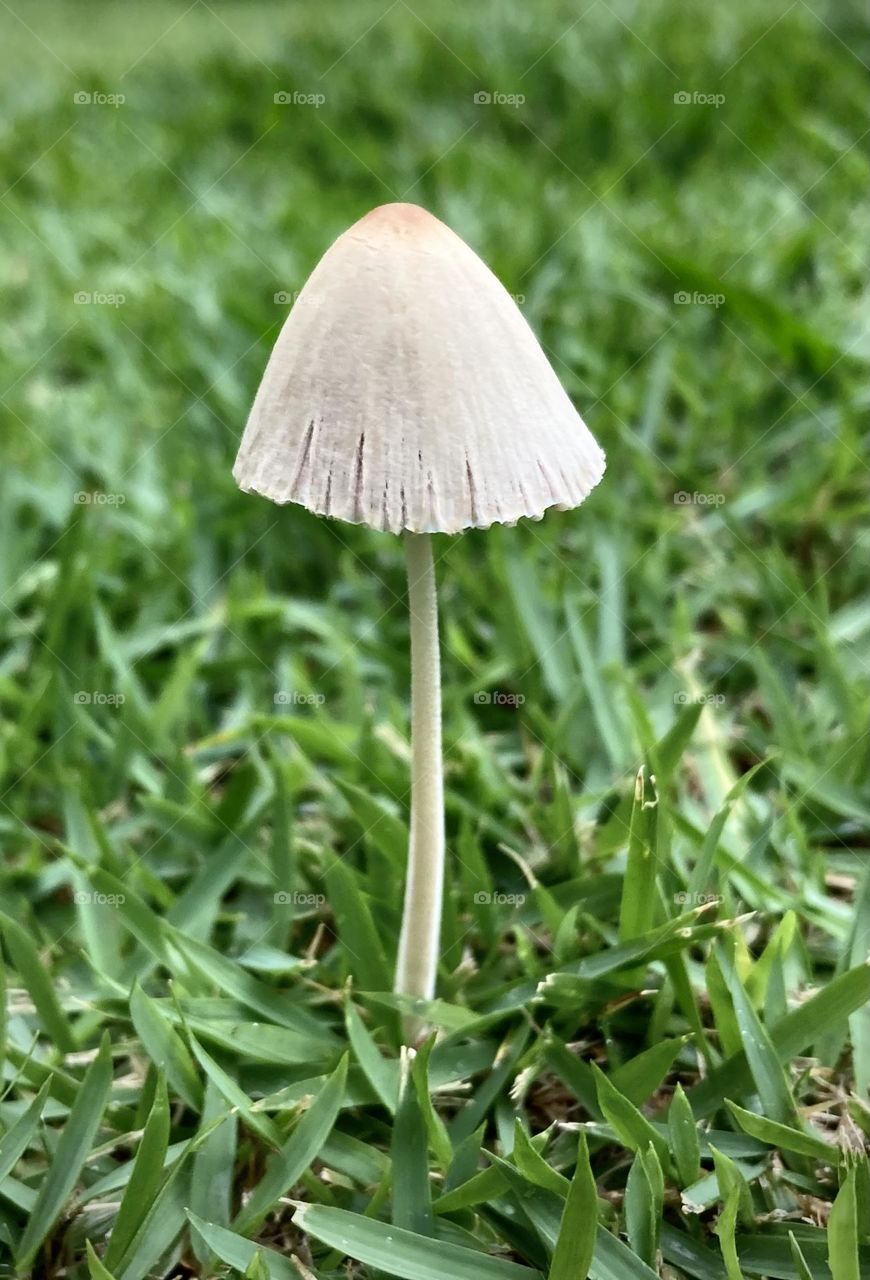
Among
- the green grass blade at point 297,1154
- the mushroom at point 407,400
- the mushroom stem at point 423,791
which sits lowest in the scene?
the green grass blade at point 297,1154

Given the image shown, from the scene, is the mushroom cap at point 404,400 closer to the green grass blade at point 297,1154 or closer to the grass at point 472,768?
the grass at point 472,768

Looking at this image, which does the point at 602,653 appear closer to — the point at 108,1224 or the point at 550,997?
the point at 550,997

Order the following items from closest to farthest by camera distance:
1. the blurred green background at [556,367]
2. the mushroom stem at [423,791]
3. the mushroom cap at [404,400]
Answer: the mushroom cap at [404,400] < the mushroom stem at [423,791] < the blurred green background at [556,367]

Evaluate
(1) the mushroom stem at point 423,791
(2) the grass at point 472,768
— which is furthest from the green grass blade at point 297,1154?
(1) the mushroom stem at point 423,791

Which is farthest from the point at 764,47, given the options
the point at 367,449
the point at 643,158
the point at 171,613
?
the point at 367,449

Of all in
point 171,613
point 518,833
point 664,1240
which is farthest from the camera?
point 171,613

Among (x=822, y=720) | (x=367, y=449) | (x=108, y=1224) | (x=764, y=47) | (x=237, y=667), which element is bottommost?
(x=108, y=1224)

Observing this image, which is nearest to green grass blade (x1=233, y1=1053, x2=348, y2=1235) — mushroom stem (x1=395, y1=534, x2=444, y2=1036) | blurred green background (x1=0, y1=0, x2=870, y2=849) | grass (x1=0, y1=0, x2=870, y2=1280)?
grass (x1=0, y1=0, x2=870, y2=1280)

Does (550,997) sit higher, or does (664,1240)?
(550,997)
